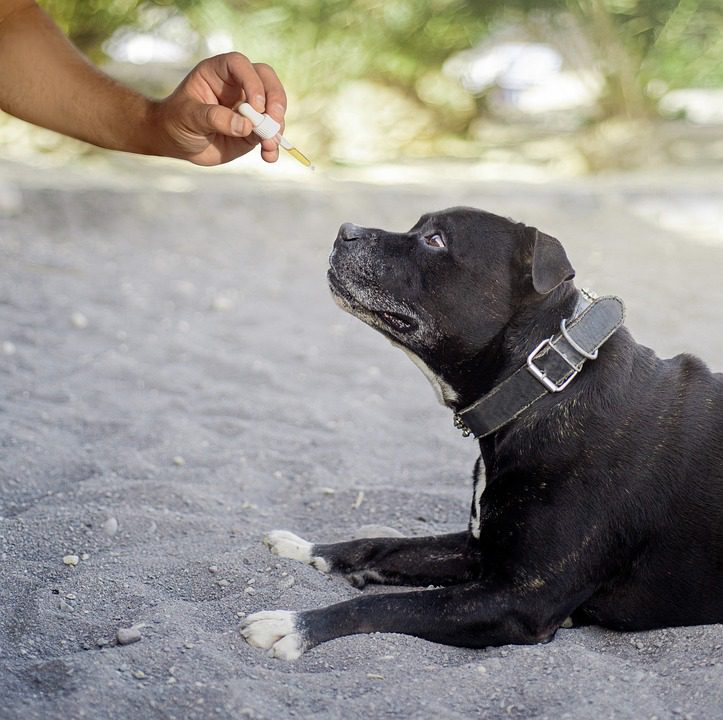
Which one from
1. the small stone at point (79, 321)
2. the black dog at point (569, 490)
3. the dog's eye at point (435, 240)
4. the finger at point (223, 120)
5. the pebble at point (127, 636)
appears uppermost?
the finger at point (223, 120)

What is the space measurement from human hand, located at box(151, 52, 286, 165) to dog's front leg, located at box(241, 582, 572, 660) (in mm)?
1412

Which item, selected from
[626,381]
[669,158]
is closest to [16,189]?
[626,381]

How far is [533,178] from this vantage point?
11430mm

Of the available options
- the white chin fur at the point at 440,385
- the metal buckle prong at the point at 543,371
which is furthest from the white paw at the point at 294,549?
the metal buckle prong at the point at 543,371

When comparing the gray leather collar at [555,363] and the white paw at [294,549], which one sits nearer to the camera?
the gray leather collar at [555,363]

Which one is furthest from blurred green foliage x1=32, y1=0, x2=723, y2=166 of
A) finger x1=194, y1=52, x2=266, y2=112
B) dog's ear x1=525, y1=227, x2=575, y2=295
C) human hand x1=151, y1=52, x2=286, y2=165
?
dog's ear x1=525, y1=227, x2=575, y2=295

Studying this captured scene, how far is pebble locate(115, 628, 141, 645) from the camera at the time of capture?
8.73 feet

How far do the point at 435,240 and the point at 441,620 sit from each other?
123 cm

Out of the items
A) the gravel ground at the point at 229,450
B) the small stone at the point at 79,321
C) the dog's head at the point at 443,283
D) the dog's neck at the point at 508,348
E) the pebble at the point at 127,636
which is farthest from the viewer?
the small stone at the point at 79,321

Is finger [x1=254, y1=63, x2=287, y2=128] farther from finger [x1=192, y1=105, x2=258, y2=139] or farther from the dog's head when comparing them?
the dog's head

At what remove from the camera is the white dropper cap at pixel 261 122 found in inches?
120

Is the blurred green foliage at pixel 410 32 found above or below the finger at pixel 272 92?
above

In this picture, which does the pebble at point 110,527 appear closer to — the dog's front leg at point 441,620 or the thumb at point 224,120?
the dog's front leg at point 441,620

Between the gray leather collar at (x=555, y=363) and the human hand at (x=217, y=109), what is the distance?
1.04 metres
